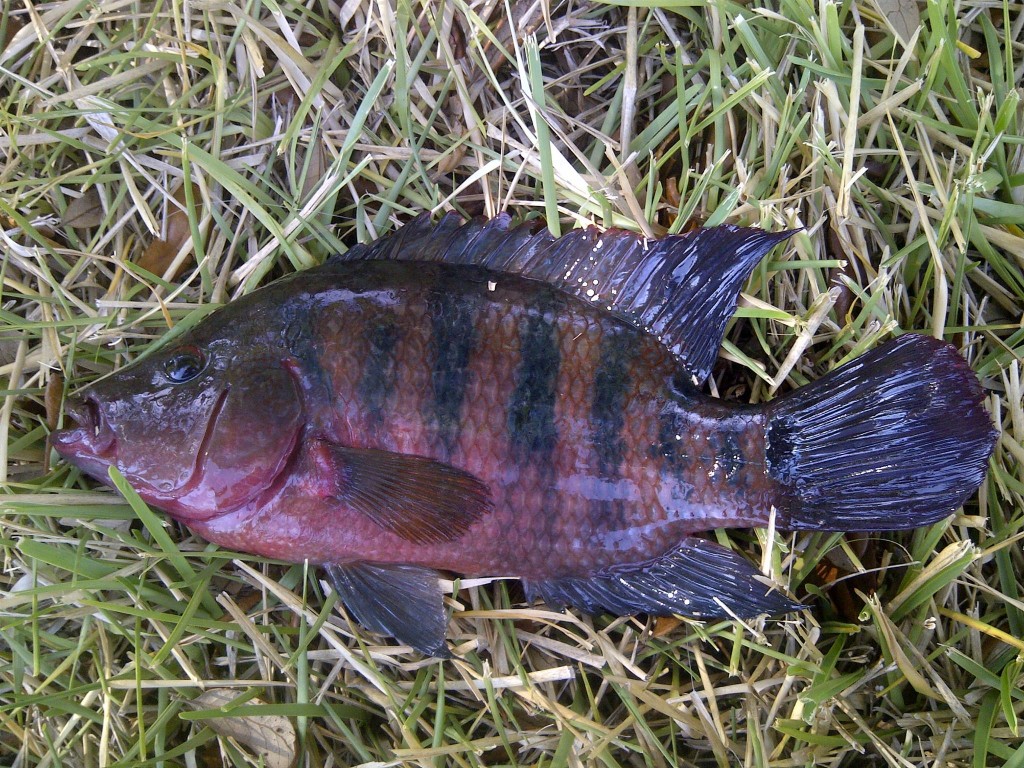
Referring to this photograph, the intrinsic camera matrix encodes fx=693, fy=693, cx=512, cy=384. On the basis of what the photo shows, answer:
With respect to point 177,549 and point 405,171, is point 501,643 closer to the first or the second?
point 177,549

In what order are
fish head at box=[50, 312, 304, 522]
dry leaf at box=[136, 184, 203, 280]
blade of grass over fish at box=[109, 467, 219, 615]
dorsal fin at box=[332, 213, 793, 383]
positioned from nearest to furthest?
1. blade of grass over fish at box=[109, 467, 219, 615]
2. fish head at box=[50, 312, 304, 522]
3. dorsal fin at box=[332, 213, 793, 383]
4. dry leaf at box=[136, 184, 203, 280]

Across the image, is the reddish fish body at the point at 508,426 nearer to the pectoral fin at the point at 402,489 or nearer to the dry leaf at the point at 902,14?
the pectoral fin at the point at 402,489

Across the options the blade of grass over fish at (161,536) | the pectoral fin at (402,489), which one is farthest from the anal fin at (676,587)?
the blade of grass over fish at (161,536)


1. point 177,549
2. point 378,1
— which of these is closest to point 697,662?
point 177,549

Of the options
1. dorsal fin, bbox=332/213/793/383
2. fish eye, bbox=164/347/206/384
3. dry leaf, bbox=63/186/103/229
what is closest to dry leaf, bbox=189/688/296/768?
fish eye, bbox=164/347/206/384

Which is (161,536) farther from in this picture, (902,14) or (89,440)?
(902,14)

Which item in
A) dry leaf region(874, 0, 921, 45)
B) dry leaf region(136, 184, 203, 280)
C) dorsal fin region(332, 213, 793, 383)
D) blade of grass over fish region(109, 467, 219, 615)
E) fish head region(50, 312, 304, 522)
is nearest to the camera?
blade of grass over fish region(109, 467, 219, 615)

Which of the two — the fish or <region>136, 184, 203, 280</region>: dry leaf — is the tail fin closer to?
the fish
